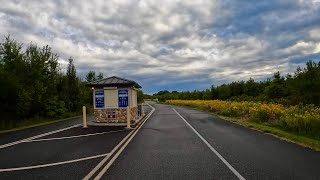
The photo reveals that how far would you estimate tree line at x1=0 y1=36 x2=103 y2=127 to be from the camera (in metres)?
29.3

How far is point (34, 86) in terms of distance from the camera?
113 feet

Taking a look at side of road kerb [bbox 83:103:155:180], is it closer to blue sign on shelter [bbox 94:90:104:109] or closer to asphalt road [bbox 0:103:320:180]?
asphalt road [bbox 0:103:320:180]

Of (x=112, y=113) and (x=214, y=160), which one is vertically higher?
(x=112, y=113)

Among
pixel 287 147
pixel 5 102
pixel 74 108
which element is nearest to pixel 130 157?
pixel 287 147

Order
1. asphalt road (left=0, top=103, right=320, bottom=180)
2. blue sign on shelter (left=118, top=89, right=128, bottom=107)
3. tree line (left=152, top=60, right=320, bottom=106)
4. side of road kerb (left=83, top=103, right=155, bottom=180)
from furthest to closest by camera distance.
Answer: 1. tree line (left=152, top=60, right=320, bottom=106)
2. blue sign on shelter (left=118, top=89, right=128, bottom=107)
3. asphalt road (left=0, top=103, right=320, bottom=180)
4. side of road kerb (left=83, top=103, right=155, bottom=180)

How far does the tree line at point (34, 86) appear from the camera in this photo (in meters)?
29.3

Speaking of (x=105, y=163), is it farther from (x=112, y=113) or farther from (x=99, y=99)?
(x=99, y=99)

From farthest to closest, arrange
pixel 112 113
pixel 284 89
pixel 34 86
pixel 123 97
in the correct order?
pixel 284 89
pixel 34 86
pixel 112 113
pixel 123 97

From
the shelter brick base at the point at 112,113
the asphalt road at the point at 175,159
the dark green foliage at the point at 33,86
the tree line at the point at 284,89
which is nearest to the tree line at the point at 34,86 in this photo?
the dark green foliage at the point at 33,86

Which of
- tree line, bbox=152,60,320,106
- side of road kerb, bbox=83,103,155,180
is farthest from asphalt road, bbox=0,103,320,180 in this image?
tree line, bbox=152,60,320,106

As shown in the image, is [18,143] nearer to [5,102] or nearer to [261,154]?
[261,154]

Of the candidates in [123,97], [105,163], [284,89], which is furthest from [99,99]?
[284,89]

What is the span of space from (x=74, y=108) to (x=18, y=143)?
2951 cm

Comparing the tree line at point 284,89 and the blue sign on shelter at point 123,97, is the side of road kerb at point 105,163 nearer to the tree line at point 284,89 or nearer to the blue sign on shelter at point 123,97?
the blue sign on shelter at point 123,97
